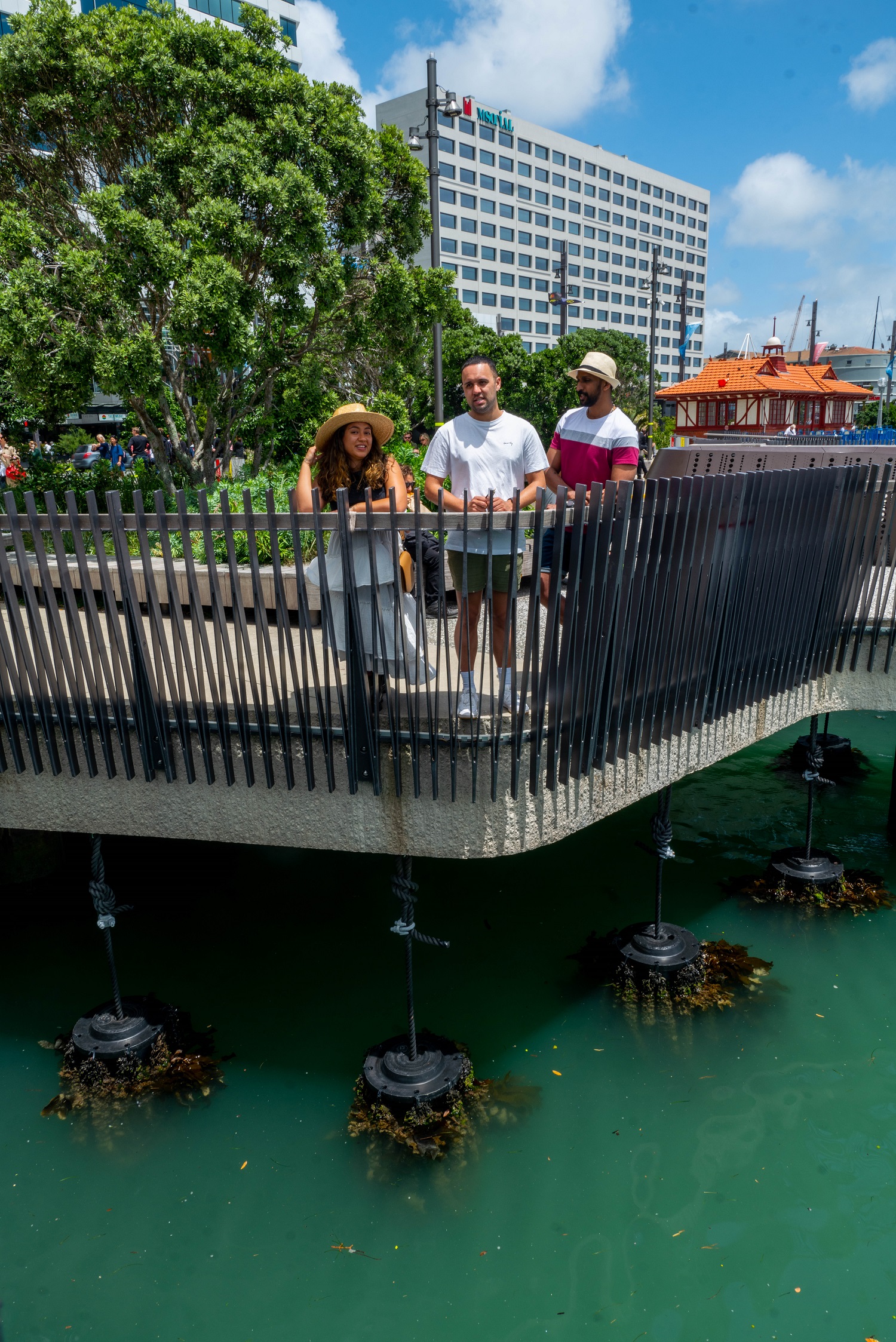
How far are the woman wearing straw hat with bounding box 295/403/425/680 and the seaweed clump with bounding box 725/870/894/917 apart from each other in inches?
177

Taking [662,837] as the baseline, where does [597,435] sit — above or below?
above

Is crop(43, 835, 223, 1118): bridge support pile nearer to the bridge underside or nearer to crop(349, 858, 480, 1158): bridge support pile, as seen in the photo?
the bridge underside

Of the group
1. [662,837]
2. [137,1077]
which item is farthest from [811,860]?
[137,1077]

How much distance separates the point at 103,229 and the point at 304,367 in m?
3.49

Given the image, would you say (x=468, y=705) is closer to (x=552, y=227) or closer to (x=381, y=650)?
(x=381, y=650)

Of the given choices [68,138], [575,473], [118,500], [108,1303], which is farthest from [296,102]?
[108,1303]

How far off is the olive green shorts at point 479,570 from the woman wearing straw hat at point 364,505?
27 cm

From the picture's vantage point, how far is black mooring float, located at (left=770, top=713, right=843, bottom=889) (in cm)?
715

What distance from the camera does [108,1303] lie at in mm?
3982

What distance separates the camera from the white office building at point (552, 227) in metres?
76.8

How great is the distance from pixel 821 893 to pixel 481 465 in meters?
5.02

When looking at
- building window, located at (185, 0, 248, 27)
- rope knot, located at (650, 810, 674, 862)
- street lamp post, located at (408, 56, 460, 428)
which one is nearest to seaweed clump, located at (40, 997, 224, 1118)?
rope knot, located at (650, 810, 674, 862)

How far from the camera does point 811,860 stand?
757cm

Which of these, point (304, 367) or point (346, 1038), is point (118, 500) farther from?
point (304, 367)
